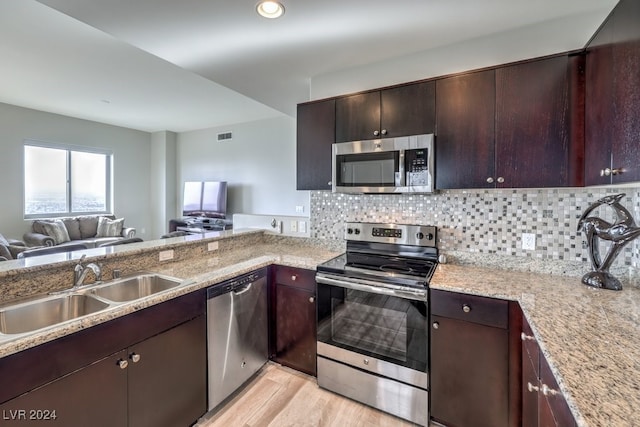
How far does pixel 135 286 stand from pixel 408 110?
2.15 metres

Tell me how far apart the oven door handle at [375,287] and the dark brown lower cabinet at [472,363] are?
10 cm

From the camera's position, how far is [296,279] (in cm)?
217

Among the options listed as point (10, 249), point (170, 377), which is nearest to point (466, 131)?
point (170, 377)

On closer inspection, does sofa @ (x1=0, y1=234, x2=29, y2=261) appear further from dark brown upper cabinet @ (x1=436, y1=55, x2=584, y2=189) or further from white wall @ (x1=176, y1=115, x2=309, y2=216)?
dark brown upper cabinet @ (x1=436, y1=55, x2=584, y2=189)

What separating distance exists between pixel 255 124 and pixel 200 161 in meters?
1.83

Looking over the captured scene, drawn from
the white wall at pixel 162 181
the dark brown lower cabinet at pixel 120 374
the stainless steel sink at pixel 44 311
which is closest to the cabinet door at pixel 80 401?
the dark brown lower cabinet at pixel 120 374

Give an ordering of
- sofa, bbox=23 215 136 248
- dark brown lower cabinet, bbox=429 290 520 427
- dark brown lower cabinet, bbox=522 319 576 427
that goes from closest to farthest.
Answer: dark brown lower cabinet, bbox=522 319 576 427
dark brown lower cabinet, bbox=429 290 520 427
sofa, bbox=23 215 136 248

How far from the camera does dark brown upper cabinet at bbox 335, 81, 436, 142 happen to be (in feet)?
6.56

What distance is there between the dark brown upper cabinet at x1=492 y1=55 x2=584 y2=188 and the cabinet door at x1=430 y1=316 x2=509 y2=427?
0.91 meters

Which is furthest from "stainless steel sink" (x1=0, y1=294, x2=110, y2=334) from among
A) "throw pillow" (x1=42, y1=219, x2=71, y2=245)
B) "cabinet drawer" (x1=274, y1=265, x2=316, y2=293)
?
"throw pillow" (x1=42, y1=219, x2=71, y2=245)

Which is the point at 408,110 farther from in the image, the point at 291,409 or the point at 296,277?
the point at 291,409

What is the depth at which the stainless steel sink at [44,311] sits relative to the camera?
1.30m

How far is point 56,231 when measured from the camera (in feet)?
16.8

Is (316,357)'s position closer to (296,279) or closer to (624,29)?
(296,279)
